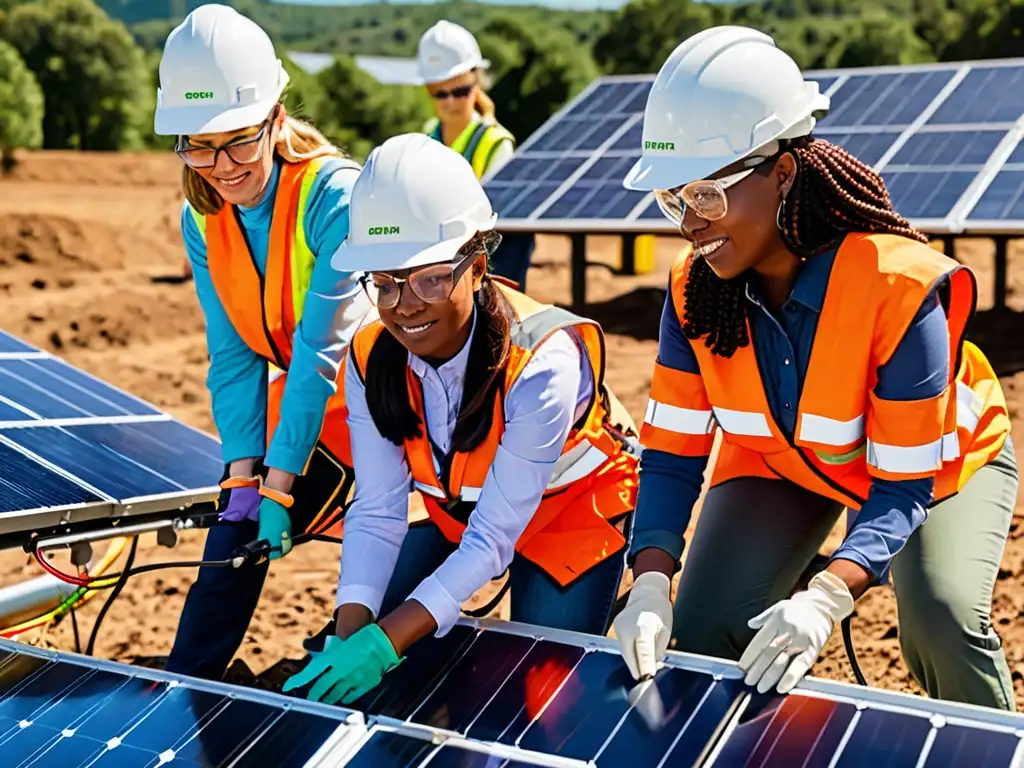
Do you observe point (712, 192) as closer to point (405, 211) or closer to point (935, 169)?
point (405, 211)

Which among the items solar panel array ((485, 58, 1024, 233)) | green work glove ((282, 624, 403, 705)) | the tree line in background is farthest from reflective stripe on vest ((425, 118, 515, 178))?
the tree line in background

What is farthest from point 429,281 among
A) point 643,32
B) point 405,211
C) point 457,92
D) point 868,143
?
point 643,32

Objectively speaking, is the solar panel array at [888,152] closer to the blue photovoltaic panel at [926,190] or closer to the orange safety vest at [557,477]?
the blue photovoltaic panel at [926,190]

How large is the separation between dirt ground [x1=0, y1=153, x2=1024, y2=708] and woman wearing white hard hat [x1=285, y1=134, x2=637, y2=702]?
1968 mm

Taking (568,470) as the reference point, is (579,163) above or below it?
below

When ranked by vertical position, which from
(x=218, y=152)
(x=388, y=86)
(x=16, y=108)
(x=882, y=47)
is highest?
(x=218, y=152)

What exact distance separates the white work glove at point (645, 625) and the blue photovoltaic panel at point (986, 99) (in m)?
9.23

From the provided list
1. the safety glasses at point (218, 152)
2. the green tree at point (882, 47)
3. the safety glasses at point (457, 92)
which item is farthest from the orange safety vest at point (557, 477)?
the green tree at point (882, 47)

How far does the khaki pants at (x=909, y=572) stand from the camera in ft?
12.8

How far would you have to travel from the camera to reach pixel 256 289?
4.99 metres

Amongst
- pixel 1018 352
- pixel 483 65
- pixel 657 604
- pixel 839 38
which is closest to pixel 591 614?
pixel 657 604

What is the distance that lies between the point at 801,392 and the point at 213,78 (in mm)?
2307

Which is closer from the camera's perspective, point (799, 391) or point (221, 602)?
point (799, 391)

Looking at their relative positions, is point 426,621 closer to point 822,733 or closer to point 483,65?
point 822,733
